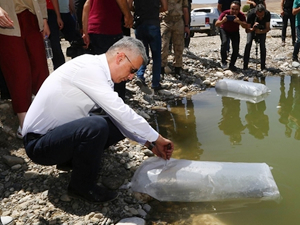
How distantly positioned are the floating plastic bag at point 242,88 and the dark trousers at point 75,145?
3591 millimetres

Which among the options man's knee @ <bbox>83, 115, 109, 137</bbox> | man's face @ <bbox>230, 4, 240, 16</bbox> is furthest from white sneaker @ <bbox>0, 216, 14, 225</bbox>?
man's face @ <bbox>230, 4, 240, 16</bbox>

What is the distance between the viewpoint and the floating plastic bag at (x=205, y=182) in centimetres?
229

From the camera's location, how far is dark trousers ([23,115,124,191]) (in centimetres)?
195

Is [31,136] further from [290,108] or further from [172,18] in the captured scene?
[172,18]

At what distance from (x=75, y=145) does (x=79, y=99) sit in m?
0.31

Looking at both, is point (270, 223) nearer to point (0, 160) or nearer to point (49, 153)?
point (49, 153)

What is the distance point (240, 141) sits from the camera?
3410 millimetres

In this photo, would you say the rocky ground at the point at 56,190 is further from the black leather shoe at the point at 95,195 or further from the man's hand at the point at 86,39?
the man's hand at the point at 86,39

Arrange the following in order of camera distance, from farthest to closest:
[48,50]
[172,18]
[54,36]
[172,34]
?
[172,34]
[172,18]
[54,36]
[48,50]

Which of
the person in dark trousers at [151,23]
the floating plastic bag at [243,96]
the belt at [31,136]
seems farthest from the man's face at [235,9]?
the belt at [31,136]

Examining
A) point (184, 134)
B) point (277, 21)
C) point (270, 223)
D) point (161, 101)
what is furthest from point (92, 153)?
point (277, 21)

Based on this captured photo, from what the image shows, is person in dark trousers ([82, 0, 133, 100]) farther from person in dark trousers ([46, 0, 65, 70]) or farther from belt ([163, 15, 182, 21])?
belt ([163, 15, 182, 21])

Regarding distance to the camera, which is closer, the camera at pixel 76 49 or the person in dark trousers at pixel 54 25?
the person in dark trousers at pixel 54 25

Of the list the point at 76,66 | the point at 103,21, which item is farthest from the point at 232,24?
the point at 76,66
